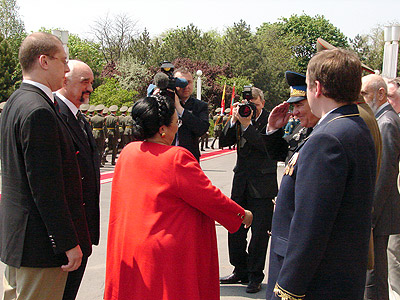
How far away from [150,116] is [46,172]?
0.73 m

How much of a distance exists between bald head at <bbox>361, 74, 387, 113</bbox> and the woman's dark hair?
1.95 meters

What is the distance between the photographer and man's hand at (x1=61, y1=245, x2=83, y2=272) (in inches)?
99.0

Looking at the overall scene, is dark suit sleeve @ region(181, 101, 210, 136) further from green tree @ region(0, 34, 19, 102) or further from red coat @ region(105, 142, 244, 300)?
green tree @ region(0, 34, 19, 102)

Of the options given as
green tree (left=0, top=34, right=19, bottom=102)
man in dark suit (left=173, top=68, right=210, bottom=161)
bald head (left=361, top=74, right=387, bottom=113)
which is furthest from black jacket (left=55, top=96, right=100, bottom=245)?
green tree (left=0, top=34, right=19, bottom=102)

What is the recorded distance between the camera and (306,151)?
6.63 feet

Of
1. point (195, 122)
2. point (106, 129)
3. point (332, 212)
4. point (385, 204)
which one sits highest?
point (195, 122)

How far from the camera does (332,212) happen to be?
1.96 meters

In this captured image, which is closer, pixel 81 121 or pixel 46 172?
pixel 46 172

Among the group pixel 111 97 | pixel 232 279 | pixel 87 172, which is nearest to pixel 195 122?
pixel 87 172

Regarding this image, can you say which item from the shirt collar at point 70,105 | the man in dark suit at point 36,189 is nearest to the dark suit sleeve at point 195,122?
the shirt collar at point 70,105

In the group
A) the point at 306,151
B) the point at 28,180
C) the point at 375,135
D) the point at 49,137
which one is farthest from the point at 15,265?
the point at 375,135

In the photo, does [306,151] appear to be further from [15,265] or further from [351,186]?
[15,265]

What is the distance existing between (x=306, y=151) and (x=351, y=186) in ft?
0.86

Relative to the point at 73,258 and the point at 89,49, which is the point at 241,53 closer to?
the point at 89,49
